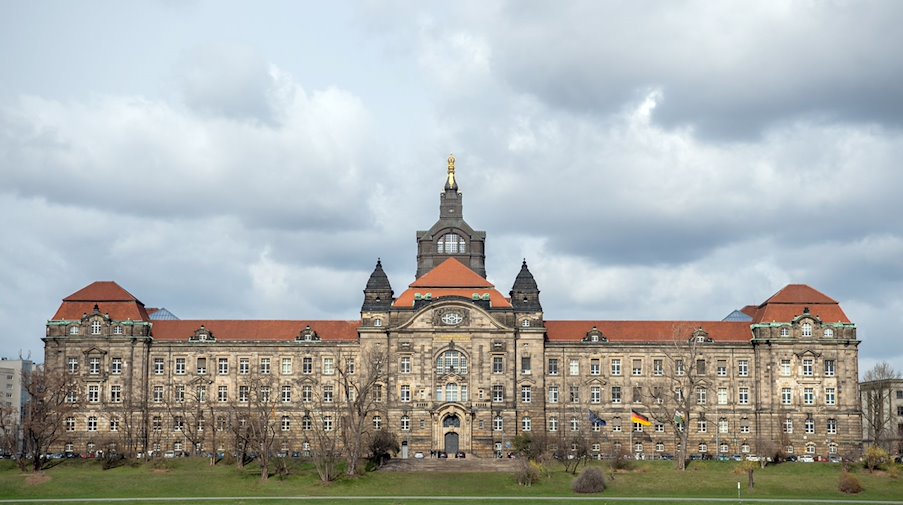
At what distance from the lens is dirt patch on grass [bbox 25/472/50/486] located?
10212 cm

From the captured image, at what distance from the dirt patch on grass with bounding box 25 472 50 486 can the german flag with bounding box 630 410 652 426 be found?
59.8m

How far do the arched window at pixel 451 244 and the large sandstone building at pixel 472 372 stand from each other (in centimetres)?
1217

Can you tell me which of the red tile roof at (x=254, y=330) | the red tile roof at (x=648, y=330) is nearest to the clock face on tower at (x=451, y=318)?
the red tile roof at (x=254, y=330)

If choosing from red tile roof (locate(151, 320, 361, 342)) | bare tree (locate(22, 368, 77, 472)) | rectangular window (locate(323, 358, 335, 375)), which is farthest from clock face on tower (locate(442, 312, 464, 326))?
bare tree (locate(22, 368, 77, 472))

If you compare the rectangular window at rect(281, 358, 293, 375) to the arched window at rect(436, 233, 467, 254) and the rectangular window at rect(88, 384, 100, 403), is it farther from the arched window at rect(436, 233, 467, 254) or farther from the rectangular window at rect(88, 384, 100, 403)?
the arched window at rect(436, 233, 467, 254)

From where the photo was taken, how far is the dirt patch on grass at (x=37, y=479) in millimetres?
102125

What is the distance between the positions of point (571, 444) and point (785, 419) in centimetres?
2499

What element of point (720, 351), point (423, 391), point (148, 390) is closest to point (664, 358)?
point (720, 351)

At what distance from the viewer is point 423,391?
433 ft

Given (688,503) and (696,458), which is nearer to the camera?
(688,503)

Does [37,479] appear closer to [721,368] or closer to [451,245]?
[451,245]

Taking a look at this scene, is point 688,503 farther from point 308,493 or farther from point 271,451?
point 271,451

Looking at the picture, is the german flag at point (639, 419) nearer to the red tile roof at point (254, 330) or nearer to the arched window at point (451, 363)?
the arched window at point (451, 363)

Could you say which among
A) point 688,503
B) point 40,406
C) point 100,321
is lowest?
point 688,503
